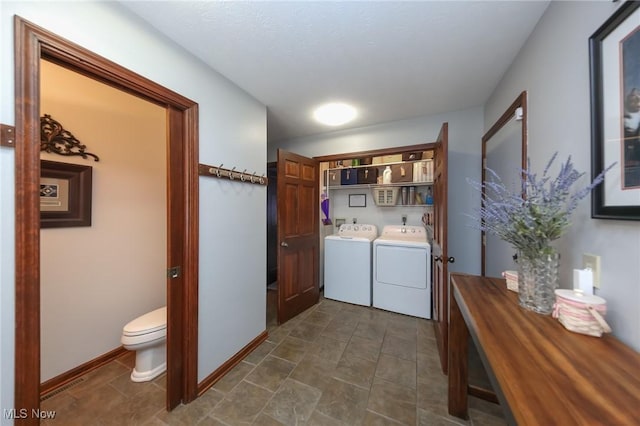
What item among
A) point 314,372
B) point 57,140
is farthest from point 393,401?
point 57,140

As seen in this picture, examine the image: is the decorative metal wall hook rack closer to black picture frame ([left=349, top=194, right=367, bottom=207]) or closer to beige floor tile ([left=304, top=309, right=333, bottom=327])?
beige floor tile ([left=304, top=309, right=333, bottom=327])

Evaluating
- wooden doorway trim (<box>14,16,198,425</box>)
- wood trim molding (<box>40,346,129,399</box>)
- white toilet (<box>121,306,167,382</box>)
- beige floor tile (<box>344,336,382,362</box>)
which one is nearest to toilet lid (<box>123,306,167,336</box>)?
white toilet (<box>121,306,167,382</box>)

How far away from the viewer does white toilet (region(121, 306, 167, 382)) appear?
61.8 inches

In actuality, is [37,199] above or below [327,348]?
above

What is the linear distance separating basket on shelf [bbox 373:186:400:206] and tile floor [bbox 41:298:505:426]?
1.78 metres

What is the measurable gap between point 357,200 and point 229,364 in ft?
8.86

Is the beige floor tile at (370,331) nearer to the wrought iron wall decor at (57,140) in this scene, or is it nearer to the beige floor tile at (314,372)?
the beige floor tile at (314,372)

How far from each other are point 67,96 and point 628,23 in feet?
10.2

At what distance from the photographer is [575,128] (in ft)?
3.10

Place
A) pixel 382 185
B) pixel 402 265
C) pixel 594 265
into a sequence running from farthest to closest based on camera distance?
pixel 382 185, pixel 402 265, pixel 594 265

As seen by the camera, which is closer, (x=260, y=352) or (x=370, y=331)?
(x=260, y=352)

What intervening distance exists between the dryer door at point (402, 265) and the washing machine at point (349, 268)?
17 cm

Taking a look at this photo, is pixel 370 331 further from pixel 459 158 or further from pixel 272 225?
pixel 272 225

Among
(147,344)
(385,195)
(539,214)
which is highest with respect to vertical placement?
(385,195)
